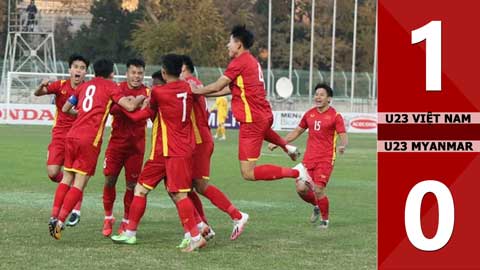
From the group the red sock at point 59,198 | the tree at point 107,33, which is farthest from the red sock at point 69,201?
the tree at point 107,33

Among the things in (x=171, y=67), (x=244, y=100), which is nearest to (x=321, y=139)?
(x=244, y=100)

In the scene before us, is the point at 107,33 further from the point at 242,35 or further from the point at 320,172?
the point at 242,35

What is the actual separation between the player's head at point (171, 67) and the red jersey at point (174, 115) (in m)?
0.08

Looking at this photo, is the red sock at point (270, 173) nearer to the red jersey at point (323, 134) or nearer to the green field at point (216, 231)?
the green field at point (216, 231)

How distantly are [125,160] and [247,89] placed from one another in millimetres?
1689

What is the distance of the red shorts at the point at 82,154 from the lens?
959 cm

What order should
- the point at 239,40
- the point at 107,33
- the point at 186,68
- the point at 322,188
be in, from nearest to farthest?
the point at 239,40 < the point at 186,68 < the point at 322,188 < the point at 107,33

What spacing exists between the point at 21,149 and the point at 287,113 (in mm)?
19431

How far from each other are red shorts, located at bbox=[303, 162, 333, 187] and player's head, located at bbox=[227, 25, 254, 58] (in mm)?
2650

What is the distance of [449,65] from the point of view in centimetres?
257

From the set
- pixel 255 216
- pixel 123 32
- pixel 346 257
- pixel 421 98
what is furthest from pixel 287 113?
pixel 421 98

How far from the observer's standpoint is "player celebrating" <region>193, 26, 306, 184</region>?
980 cm

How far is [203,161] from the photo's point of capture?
9977mm

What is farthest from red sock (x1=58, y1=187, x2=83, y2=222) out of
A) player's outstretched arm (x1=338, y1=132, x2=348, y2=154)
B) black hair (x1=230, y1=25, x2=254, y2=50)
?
player's outstretched arm (x1=338, y1=132, x2=348, y2=154)
